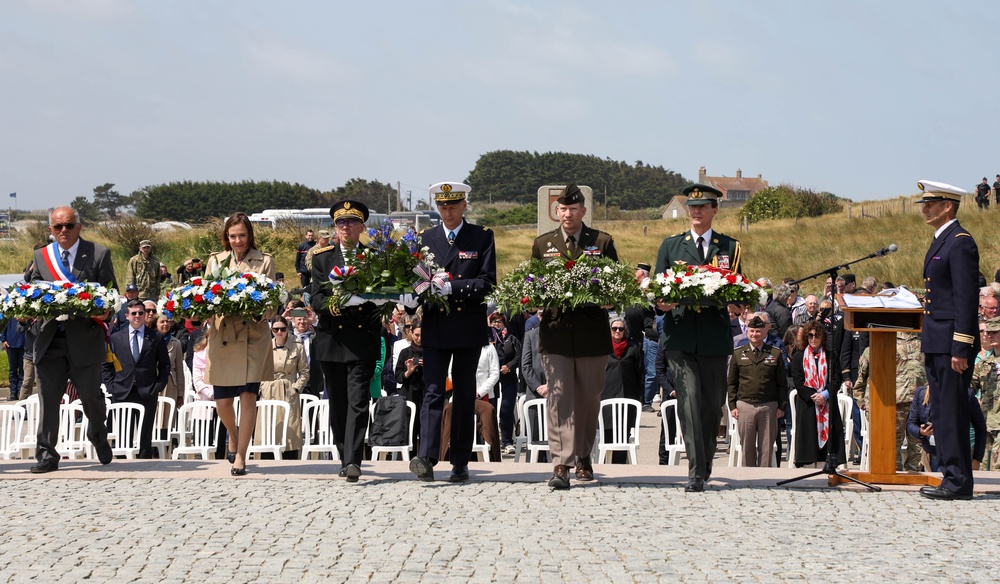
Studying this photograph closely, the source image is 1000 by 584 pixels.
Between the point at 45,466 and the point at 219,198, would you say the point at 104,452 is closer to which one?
the point at 45,466

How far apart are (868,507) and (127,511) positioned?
5.19 meters

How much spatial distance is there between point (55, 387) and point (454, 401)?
365 centimetres

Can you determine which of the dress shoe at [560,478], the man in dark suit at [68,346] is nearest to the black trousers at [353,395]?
the dress shoe at [560,478]

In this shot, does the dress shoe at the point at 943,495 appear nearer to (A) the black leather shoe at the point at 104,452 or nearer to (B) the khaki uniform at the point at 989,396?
(B) the khaki uniform at the point at 989,396

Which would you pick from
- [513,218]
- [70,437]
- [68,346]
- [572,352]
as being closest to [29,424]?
[70,437]

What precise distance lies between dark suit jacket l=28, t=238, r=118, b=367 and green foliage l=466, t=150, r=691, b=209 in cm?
10414

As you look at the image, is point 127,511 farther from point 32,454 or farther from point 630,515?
point 32,454

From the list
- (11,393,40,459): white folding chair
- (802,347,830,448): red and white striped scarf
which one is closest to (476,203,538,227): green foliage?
(802,347,830,448): red and white striped scarf

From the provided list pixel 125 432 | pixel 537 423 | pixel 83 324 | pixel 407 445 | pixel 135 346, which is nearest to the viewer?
pixel 83 324

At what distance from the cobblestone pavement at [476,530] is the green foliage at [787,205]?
165 ft

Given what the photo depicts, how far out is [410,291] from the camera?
29.7 feet

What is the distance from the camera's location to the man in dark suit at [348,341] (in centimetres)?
941

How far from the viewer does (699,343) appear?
356 inches

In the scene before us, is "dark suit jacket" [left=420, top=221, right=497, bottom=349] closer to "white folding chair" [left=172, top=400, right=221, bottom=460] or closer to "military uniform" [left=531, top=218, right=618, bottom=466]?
"military uniform" [left=531, top=218, right=618, bottom=466]
